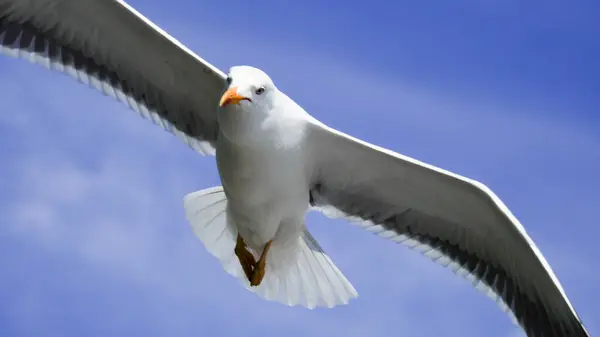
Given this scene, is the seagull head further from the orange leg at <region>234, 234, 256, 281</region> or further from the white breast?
the orange leg at <region>234, 234, 256, 281</region>

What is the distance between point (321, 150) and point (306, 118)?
0.73 feet

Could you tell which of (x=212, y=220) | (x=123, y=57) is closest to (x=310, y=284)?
(x=212, y=220)

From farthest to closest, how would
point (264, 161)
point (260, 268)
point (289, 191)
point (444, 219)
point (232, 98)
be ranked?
point (444, 219), point (260, 268), point (289, 191), point (264, 161), point (232, 98)

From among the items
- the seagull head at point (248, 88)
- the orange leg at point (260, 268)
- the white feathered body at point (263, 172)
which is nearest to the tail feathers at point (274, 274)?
the orange leg at point (260, 268)

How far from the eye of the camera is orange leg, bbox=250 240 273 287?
4.32m

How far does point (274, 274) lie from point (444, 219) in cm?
81

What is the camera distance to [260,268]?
436 cm

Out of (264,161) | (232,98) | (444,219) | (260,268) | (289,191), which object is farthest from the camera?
(444,219)

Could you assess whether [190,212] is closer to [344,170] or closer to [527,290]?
[344,170]

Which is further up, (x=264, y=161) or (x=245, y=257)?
(x=264, y=161)

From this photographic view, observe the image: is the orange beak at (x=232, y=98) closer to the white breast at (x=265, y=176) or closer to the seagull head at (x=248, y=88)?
the seagull head at (x=248, y=88)

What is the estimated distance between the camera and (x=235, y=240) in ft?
15.3

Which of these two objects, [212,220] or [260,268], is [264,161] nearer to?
[260,268]

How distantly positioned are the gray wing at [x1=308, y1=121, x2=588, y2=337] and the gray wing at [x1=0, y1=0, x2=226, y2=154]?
1.99 ft
